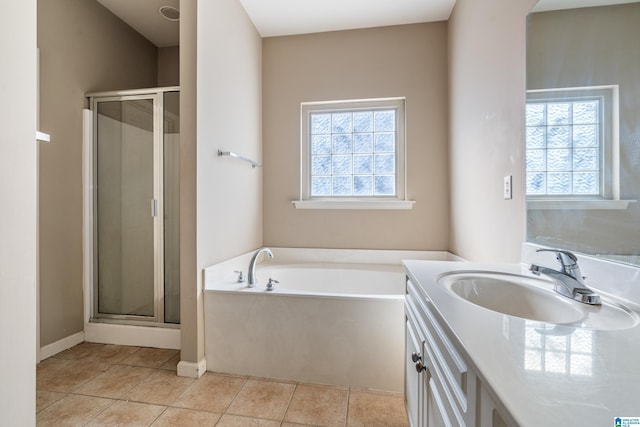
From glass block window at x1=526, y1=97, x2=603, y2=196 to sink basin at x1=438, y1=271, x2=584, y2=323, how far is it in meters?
0.35

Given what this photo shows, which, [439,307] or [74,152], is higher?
[74,152]

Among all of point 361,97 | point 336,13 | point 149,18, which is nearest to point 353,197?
point 361,97

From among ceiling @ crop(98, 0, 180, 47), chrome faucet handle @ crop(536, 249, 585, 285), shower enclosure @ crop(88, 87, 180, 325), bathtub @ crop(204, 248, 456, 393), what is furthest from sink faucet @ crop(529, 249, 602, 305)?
ceiling @ crop(98, 0, 180, 47)

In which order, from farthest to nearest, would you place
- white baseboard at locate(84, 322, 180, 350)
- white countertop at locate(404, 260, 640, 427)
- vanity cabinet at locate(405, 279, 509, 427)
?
white baseboard at locate(84, 322, 180, 350)
vanity cabinet at locate(405, 279, 509, 427)
white countertop at locate(404, 260, 640, 427)

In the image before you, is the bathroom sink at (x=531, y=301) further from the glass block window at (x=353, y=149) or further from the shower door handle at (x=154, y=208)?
the shower door handle at (x=154, y=208)

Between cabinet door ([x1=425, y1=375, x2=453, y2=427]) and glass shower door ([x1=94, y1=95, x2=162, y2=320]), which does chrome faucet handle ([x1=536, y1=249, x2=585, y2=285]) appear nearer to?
cabinet door ([x1=425, y1=375, x2=453, y2=427])

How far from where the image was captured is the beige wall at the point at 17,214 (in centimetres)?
75

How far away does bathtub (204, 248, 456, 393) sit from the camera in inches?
62.7

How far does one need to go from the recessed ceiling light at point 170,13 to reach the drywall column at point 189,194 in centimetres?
85

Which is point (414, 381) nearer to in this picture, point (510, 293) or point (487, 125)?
point (510, 293)

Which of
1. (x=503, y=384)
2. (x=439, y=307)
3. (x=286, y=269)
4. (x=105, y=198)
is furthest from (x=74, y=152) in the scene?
(x=503, y=384)

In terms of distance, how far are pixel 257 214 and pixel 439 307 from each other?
2.09m

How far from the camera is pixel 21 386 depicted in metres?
0.79

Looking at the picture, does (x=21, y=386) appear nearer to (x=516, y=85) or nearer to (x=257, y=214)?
(x=257, y=214)
